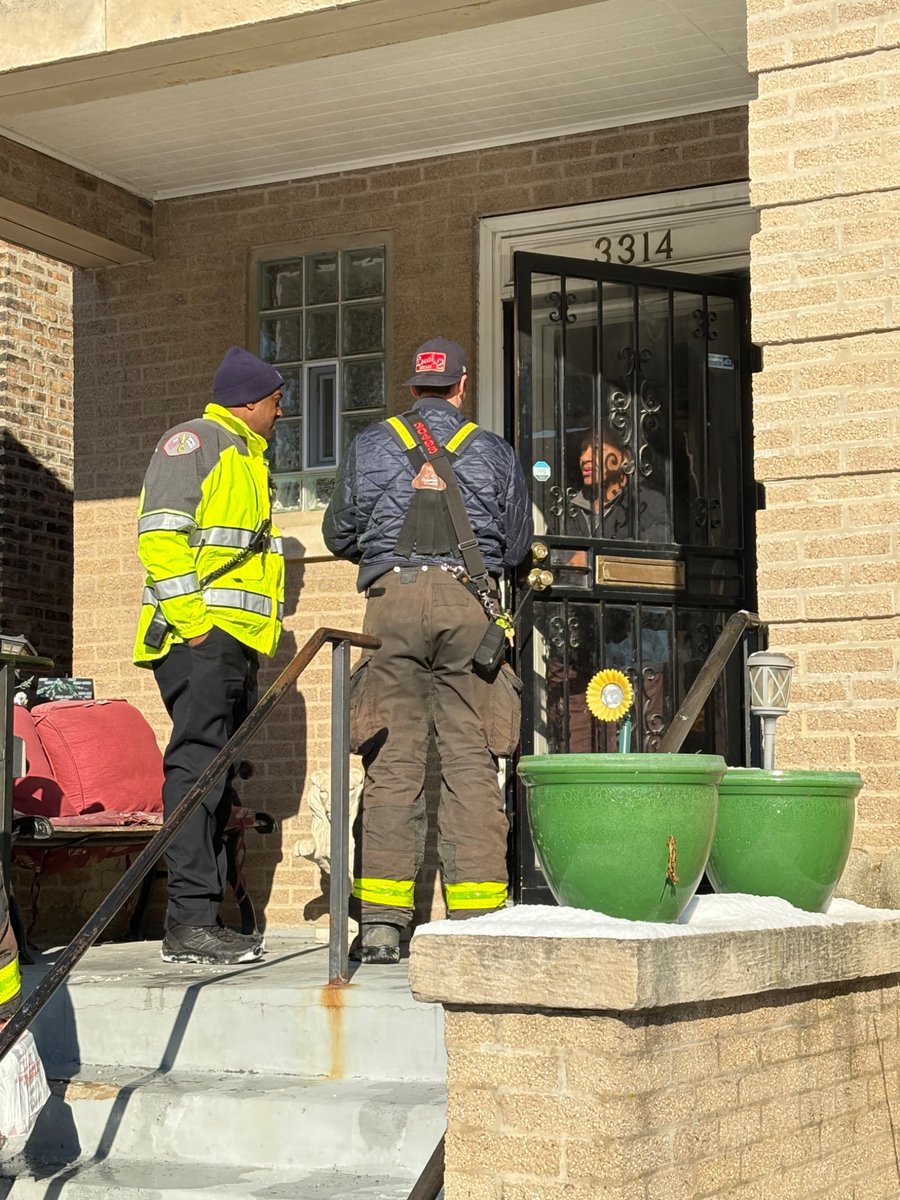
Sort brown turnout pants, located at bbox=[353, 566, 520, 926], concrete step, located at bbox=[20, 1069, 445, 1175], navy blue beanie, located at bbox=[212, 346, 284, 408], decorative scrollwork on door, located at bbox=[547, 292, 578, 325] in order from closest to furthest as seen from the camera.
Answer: concrete step, located at bbox=[20, 1069, 445, 1175], brown turnout pants, located at bbox=[353, 566, 520, 926], navy blue beanie, located at bbox=[212, 346, 284, 408], decorative scrollwork on door, located at bbox=[547, 292, 578, 325]

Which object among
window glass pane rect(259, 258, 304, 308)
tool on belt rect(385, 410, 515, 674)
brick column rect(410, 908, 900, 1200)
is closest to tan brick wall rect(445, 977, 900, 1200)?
brick column rect(410, 908, 900, 1200)

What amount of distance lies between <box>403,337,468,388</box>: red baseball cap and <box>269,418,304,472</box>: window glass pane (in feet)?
7.41

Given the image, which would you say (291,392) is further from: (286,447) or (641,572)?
(641,572)

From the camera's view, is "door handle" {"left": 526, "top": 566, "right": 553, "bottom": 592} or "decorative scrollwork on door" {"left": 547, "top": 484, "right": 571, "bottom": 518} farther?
"decorative scrollwork on door" {"left": 547, "top": 484, "right": 571, "bottom": 518}

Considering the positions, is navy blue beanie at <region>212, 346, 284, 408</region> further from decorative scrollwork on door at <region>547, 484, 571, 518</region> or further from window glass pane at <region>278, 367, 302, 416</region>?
window glass pane at <region>278, 367, 302, 416</region>

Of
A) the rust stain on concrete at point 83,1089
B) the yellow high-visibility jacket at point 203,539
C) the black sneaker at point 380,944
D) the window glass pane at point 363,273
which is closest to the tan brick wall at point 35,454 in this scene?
the window glass pane at point 363,273

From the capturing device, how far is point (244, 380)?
6.77 metres

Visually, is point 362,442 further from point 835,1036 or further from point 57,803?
point 835,1036

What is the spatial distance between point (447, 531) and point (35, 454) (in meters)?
7.33

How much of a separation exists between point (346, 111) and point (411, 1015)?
4395 mm

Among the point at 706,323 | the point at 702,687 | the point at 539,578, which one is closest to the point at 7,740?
the point at 539,578

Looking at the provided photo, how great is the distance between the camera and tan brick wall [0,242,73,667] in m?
12.8

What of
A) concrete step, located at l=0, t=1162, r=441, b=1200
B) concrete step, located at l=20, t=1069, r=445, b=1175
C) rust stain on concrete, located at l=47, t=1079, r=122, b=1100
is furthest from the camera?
rust stain on concrete, located at l=47, t=1079, r=122, b=1100

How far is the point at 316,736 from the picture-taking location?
8.46m
